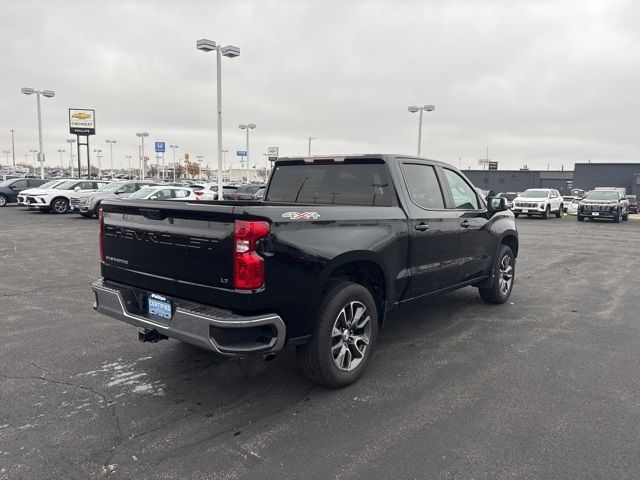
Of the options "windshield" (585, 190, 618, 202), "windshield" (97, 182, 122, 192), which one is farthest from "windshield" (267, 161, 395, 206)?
"windshield" (585, 190, 618, 202)

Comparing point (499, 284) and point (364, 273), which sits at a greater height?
point (364, 273)

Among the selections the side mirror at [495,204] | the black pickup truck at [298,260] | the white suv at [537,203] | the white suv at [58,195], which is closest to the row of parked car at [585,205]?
the white suv at [537,203]

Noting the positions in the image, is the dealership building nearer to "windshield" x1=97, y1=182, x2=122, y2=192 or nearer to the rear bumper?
"windshield" x1=97, y1=182, x2=122, y2=192

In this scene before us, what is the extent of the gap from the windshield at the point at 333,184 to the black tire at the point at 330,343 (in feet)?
3.57

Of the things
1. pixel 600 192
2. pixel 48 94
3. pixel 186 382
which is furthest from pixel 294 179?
pixel 48 94

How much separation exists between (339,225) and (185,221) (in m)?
1.19

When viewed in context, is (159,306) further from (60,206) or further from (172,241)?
(60,206)

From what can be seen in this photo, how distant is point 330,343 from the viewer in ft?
12.4

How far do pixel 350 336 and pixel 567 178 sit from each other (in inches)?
3255

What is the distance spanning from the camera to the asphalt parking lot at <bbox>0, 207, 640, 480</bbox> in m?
2.95

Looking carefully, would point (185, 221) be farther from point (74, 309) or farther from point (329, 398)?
point (74, 309)

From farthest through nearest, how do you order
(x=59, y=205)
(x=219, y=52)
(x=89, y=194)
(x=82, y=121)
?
1. (x=82, y=121)
2. (x=59, y=205)
3. (x=89, y=194)
4. (x=219, y=52)

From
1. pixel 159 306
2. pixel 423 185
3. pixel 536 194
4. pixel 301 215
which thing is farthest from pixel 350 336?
pixel 536 194

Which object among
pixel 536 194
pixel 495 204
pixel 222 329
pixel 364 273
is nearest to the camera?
pixel 222 329
